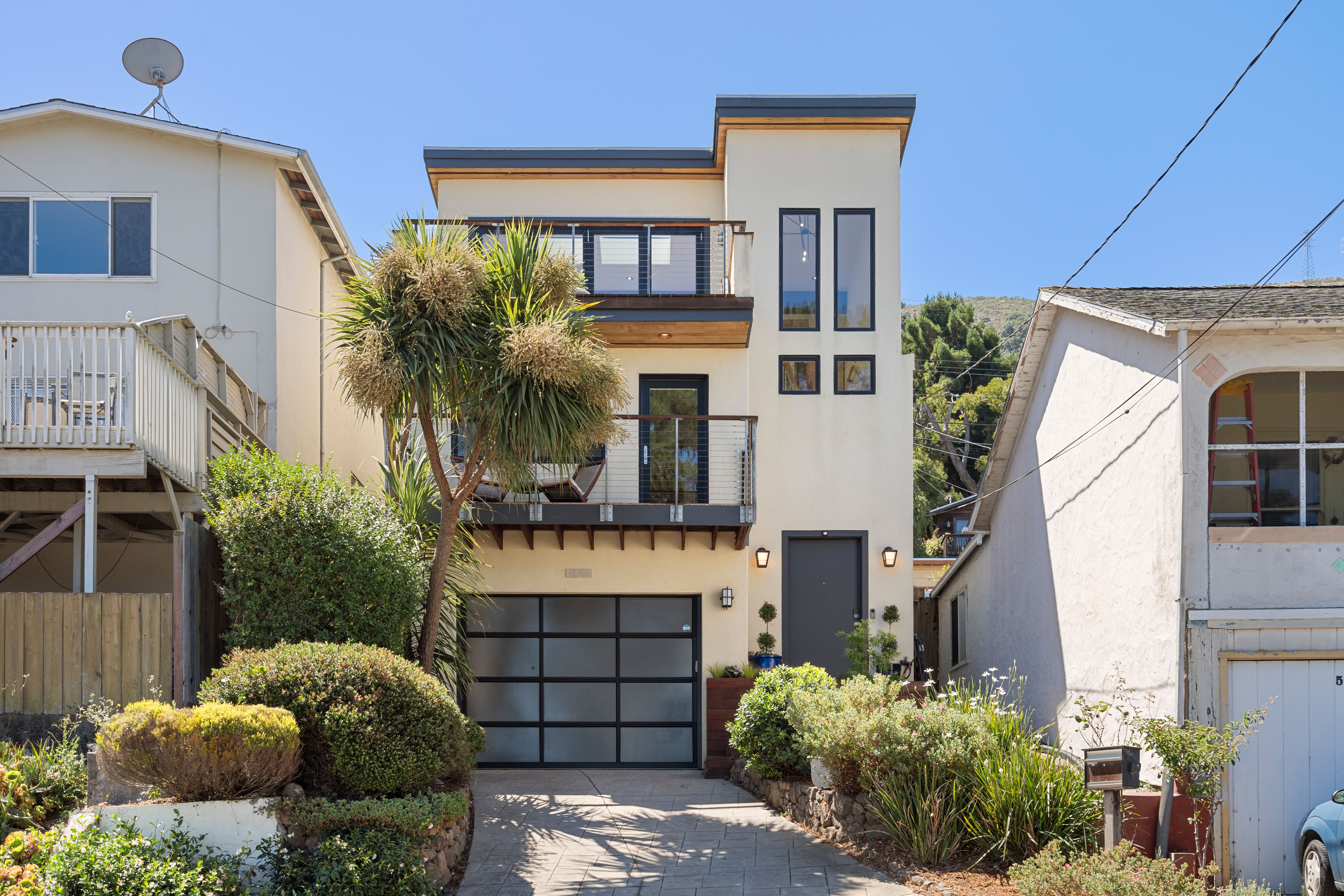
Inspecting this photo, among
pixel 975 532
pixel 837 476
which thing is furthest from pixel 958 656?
pixel 837 476

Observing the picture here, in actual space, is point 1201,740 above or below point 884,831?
above

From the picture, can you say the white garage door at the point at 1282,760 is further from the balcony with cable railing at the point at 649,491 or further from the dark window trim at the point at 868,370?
the dark window trim at the point at 868,370

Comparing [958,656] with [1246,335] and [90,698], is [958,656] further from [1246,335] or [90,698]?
[90,698]

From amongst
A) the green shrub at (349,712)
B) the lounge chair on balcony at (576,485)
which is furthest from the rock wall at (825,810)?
the lounge chair on balcony at (576,485)

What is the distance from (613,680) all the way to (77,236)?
29.4 feet

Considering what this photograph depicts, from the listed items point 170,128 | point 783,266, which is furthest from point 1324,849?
point 170,128

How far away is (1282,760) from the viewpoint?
8703 mm

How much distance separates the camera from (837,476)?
14938 mm

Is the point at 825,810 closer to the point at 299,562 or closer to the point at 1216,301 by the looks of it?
the point at 299,562

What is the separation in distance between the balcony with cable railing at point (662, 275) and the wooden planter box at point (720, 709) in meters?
4.55

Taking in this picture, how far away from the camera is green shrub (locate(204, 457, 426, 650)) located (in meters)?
8.96

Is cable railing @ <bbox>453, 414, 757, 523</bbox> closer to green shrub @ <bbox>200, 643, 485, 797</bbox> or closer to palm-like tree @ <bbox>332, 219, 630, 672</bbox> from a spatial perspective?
palm-like tree @ <bbox>332, 219, 630, 672</bbox>

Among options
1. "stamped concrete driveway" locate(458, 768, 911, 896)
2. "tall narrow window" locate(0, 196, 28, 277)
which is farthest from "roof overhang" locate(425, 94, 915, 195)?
"stamped concrete driveway" locate(458, 768, 911, 896)

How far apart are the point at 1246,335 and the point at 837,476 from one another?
261 inches
